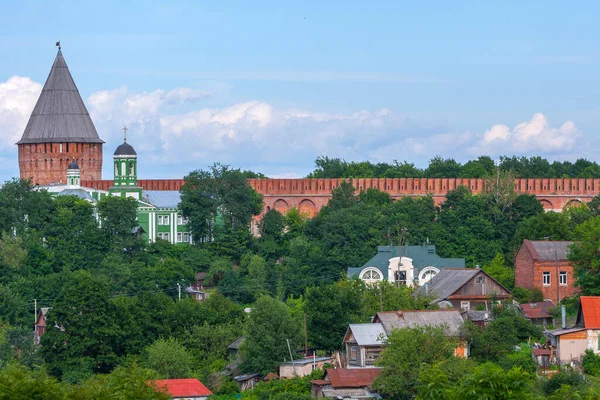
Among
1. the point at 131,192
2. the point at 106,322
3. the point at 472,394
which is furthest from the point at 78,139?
the point at 472,394

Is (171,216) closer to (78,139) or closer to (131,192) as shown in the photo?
(131,192)

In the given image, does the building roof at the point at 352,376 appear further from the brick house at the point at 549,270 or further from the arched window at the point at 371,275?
the arched window at the point at 371,275

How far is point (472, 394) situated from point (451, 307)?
16.1 meters

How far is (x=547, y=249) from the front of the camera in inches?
2160

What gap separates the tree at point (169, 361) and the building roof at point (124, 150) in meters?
24.7

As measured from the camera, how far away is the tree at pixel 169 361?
45.8 m

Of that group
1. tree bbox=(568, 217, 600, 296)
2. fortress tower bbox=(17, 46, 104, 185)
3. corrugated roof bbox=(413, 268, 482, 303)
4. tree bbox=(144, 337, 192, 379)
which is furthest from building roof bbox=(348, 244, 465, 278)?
fortress tower bbox=(17, 46, 104, 185)

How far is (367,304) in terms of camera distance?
49.4 m

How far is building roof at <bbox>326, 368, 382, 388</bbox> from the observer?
42219 mm

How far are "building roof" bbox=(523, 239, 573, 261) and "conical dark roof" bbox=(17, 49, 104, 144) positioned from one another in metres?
29.5

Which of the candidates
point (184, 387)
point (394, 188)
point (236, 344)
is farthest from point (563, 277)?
point (394, 188)

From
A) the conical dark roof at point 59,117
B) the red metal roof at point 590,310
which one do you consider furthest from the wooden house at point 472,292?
the conical dark roof at point 59,117

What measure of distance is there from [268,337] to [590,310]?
330 inches

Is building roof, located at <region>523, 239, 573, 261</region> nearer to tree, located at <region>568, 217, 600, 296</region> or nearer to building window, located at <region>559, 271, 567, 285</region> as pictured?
building window, located at <region>559, 271, 567, 285</region>
